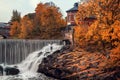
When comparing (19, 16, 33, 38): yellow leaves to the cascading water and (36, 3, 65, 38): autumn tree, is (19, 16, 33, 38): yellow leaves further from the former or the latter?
the cascading water

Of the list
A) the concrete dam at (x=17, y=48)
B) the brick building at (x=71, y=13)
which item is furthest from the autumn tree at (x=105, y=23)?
the brick building at (x=71, y=13)

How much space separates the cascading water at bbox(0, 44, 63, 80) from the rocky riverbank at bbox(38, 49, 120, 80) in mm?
1065

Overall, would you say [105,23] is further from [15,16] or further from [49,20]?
[15,16]

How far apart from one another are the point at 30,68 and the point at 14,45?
6.15m

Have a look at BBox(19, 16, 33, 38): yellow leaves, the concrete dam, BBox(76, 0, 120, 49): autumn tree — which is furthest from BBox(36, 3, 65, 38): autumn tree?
BBox(76, 0, 120, 49): autumn tree

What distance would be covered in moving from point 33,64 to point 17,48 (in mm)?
5715

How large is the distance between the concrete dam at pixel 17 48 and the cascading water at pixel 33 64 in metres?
0.91

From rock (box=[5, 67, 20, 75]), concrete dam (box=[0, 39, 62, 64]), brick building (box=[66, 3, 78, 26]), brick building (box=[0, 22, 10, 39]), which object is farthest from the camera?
brick building (box=[0, 22, 10, 39])

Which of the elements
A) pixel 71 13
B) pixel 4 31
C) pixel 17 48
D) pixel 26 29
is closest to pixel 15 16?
pixel 4 31

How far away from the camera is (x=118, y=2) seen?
1715 inches

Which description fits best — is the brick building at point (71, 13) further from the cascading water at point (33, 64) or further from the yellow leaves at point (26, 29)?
the cascading water at point (33, 64)

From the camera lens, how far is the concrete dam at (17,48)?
5634 cm

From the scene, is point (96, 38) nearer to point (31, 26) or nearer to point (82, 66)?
point (82, 66)

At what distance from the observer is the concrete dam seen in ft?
185
